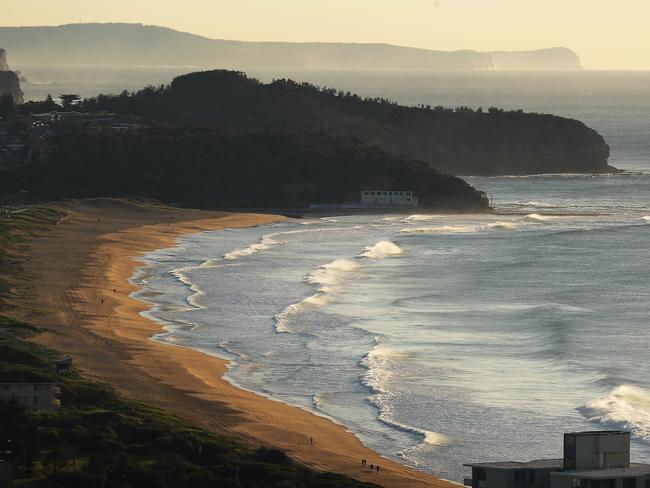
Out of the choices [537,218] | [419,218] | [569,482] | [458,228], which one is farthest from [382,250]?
[569,482]

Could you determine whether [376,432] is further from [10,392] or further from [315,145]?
[315,145]

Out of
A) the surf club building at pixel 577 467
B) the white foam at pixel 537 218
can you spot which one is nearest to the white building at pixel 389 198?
the white foam at pixel 537 218

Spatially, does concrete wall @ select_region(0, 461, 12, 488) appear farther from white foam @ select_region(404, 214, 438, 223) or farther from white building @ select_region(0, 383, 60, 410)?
white foam @ select_region(404, 214, 438, 223)

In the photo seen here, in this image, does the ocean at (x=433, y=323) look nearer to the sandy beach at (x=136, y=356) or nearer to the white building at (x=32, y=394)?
the sandy beach at (x=136, y=356)

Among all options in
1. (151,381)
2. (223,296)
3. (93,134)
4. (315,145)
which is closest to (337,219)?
(315,145)

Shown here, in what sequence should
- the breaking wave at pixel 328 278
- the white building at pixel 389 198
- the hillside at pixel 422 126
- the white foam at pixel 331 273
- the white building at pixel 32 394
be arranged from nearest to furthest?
the white building at pixel 32 394, the breaking wave at pixel 328 278, the white foam at pixel 331 273, the white building at pixel 389 198, the hillside at pixel 422 126

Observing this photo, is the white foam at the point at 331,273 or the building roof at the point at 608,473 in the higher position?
the building roof at the point at 608,473

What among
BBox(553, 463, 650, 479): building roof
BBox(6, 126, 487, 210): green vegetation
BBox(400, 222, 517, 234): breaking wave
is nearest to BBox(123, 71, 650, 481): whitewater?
BBox(400, 222, 517, 234): breaking wave
